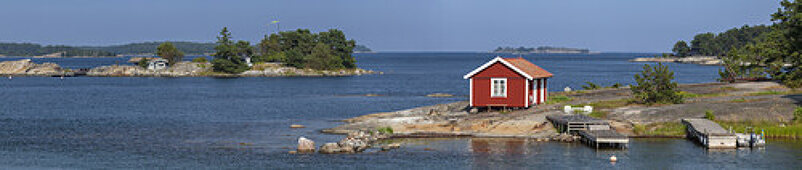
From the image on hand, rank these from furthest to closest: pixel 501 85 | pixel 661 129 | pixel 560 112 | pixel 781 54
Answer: pixel 781 54, pixel 501 85, pixel 560 112, pixel 661 129

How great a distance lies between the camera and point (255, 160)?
132 ft

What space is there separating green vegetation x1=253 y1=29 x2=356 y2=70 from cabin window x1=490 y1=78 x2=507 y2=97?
367ft

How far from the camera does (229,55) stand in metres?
164

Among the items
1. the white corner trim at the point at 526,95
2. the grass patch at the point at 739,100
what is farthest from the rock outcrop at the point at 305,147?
the grass patch at the point at 739,100

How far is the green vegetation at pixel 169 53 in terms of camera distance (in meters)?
171

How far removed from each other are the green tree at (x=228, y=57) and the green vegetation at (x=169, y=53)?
1249 centimetres

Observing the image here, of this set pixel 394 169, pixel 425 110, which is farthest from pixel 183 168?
pixel 425 110

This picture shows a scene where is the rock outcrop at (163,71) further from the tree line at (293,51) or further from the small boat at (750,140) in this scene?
the small boat at (750,140)

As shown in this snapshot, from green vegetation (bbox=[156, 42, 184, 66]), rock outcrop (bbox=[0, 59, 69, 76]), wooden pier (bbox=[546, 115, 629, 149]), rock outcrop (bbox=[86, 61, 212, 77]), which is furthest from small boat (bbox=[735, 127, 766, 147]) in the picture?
rock outcrop (bbox=[0, 59, 69, 76])

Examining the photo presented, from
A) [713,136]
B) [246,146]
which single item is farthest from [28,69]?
[713,136]

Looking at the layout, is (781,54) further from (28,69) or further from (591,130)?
(28,69)

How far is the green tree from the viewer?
6260 inches

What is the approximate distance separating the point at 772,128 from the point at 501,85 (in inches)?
641

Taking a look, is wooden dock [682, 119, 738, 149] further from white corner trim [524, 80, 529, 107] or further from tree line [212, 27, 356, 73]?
tree line [212, 27, 356, 73]
